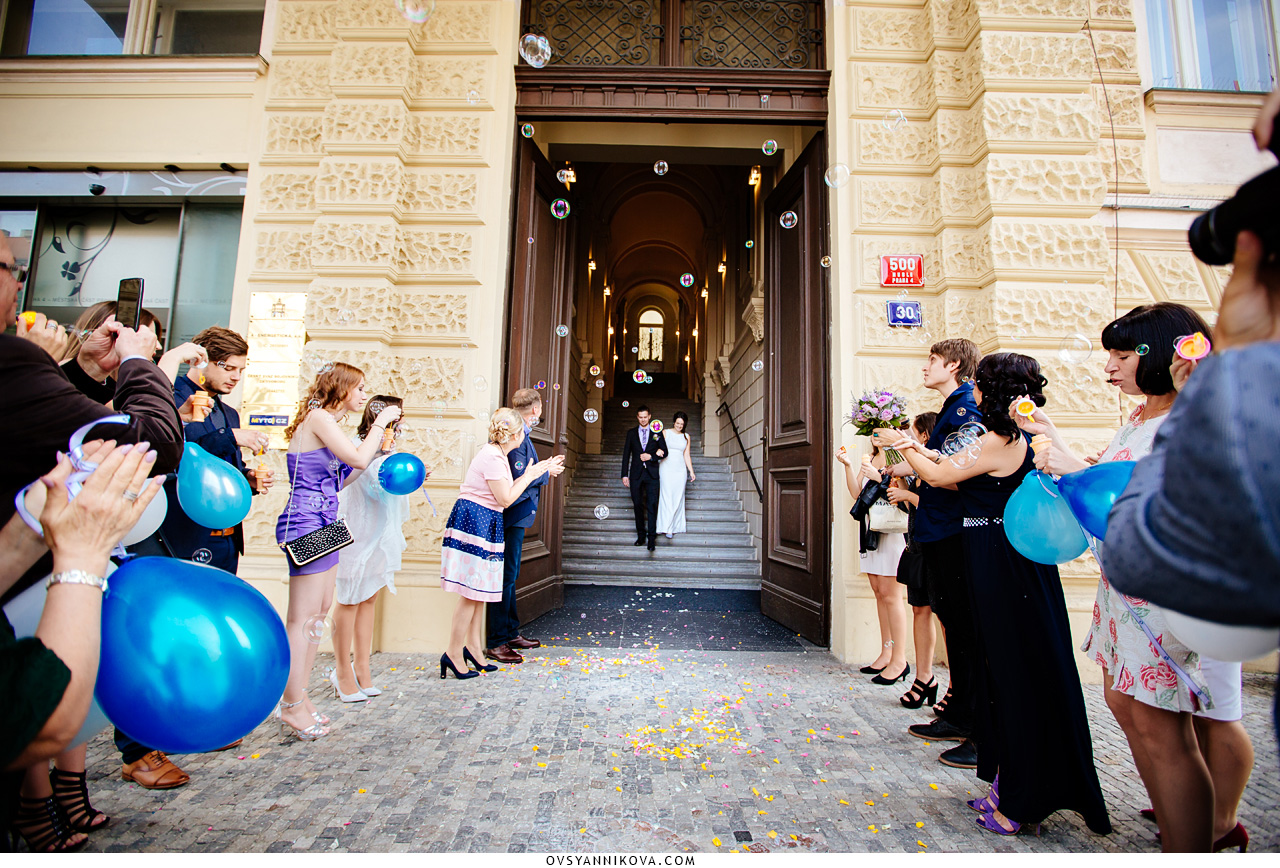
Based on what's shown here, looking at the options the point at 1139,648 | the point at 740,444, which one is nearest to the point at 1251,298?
the point at 1139,648

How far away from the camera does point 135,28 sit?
16.4ft

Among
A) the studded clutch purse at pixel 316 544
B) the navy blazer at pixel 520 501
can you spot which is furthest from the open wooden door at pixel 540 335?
the studded clutch purse at pixel 316 544

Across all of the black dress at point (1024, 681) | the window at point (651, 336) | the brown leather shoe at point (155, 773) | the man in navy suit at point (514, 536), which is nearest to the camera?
A: the black dress at point (1024, 681)

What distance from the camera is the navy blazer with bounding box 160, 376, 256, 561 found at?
2.37m

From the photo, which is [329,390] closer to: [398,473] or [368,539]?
[398,473]

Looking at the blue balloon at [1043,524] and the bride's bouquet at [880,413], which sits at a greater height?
the bride's bouquet at [880,413]

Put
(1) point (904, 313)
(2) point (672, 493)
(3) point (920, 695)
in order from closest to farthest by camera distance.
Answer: (3) point (920, 695) → (1) point (904, 313) → (2) point (672, 493)

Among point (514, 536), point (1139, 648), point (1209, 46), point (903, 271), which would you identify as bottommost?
point (1139, 648)

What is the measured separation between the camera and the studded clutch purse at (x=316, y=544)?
2691mm

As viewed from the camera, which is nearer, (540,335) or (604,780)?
(604,780)

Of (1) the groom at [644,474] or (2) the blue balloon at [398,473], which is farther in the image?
(1) the groom at [644,474]

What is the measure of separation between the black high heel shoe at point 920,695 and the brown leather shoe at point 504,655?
2485 millimetres

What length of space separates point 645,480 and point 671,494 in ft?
1.43

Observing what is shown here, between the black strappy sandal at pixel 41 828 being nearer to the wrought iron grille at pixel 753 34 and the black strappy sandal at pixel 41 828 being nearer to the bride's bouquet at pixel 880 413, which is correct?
the bride's bouquet at pixel 880 413
